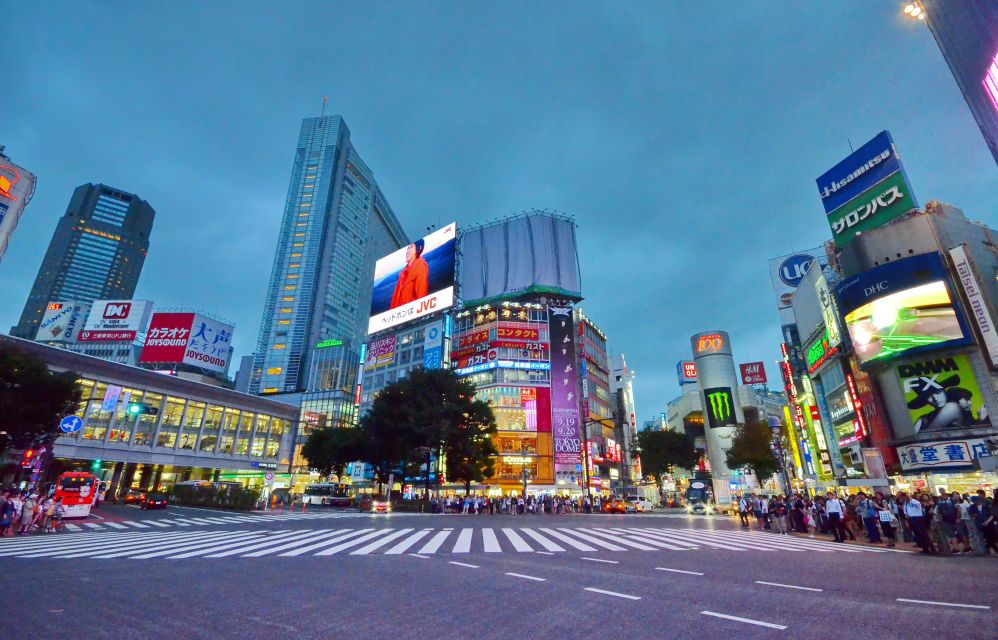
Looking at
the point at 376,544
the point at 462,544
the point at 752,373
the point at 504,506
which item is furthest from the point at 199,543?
the point at 752,373

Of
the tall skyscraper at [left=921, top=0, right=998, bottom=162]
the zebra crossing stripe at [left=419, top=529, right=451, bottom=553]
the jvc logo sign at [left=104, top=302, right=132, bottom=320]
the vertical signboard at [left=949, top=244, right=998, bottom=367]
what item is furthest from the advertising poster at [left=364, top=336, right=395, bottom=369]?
the tall skyscraper at [left=921, top=0, right=998, bottom=162]

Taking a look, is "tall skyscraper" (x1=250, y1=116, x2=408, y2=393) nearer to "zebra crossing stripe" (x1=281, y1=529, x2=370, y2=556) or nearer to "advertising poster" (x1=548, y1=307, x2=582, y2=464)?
"advertising poster" (x1=548, y1=307, x2=582, y2=464)

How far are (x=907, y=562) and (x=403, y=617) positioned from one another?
41.6 ft

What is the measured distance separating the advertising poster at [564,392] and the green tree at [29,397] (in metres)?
50.7

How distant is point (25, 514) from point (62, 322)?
184 ft

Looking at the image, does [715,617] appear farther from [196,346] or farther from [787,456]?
[787,456]

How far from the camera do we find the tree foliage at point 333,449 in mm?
52750

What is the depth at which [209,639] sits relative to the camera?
494 cm

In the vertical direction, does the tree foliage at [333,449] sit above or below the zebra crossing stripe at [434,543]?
above

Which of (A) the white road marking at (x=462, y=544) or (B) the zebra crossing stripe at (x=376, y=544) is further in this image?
(A) the white road marking at (x=462, y=544)

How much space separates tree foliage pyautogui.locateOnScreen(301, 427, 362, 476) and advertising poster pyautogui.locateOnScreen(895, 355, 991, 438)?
48303 millimetres

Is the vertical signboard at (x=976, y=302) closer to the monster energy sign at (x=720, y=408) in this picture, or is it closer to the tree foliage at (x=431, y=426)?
the tree foliage at (x=431, y=426)

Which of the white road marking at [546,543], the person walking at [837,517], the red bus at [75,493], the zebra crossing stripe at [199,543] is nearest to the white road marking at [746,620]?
the white road marking at [546,543]

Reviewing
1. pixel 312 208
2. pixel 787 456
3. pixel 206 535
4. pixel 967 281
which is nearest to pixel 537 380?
pixel 787 456
